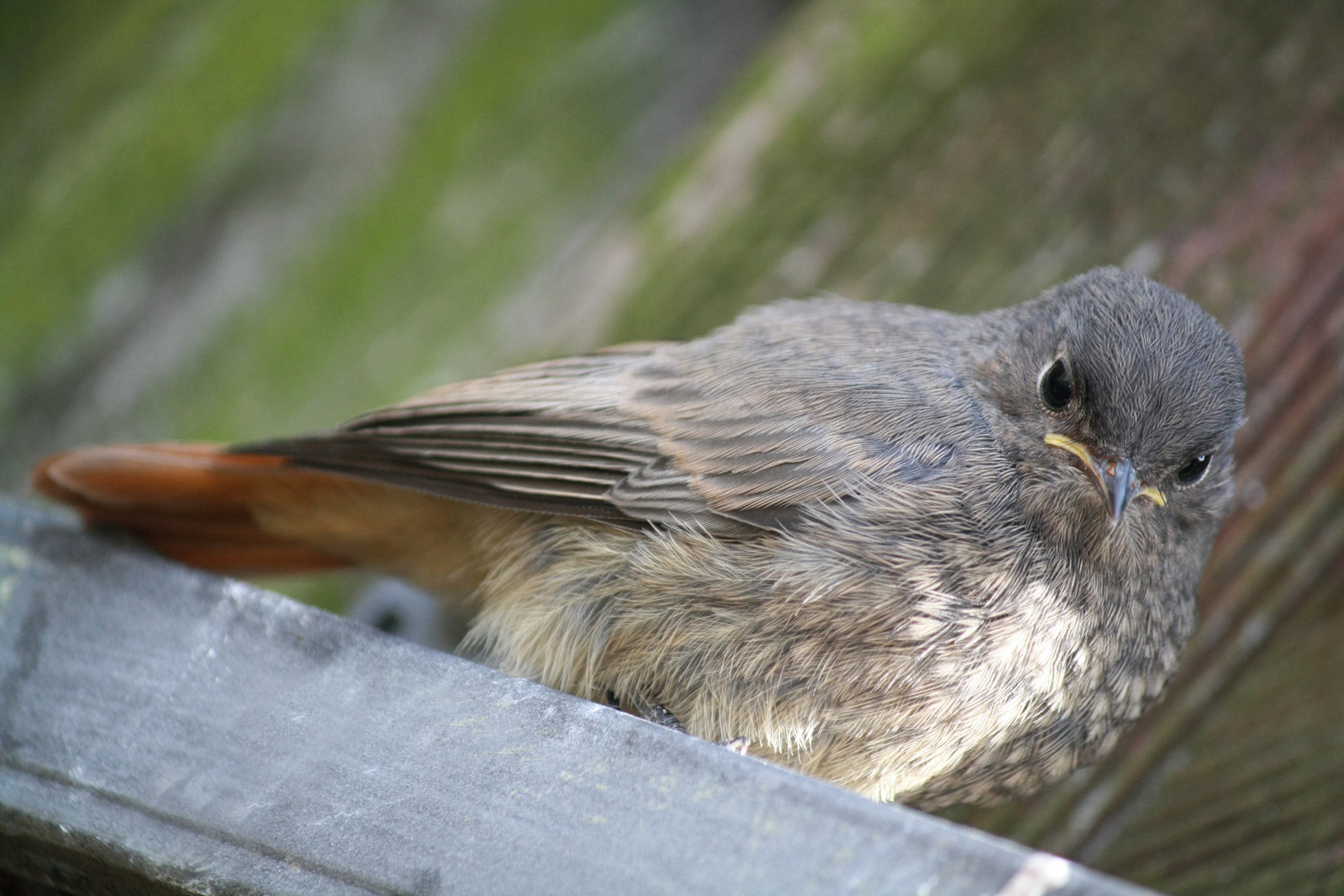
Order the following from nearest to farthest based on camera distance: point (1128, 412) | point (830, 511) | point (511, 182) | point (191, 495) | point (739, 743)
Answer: point (739, 743) < point (830, 511) < point (1128, 412) < point (191, 495) < point (511, 182)

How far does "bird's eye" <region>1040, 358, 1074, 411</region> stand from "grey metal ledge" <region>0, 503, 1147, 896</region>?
1.41 metres

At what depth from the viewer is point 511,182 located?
11.0 ft

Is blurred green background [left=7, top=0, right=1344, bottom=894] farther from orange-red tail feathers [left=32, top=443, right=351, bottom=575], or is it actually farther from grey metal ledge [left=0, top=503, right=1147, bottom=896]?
grey metal ledge [left=0, top=503, right=1147, bottom=896]

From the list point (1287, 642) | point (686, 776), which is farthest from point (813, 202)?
point (686, 776)

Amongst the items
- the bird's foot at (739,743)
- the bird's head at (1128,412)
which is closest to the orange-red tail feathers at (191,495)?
the bird's foot at (739,743)

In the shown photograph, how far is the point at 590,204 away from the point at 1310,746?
2.26 metres

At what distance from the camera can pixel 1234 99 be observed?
2953 millimetres

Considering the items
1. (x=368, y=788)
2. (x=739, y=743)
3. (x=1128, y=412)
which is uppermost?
(x=1128, y=412)

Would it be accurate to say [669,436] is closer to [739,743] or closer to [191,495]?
[739,743]

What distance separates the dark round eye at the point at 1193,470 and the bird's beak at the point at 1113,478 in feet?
0.22

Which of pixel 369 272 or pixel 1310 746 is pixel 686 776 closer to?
pixel 1310 746

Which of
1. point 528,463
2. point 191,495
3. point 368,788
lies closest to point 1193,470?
point 528,463

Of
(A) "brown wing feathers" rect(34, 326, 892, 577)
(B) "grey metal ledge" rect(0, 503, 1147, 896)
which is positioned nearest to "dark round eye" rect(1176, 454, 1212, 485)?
(A) "brown wing feathers" rect(34, 326, 892, 577)

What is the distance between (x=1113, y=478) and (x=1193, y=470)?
32 centimetres
